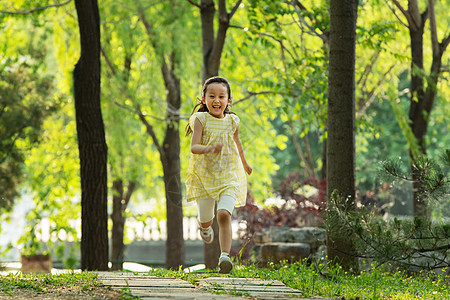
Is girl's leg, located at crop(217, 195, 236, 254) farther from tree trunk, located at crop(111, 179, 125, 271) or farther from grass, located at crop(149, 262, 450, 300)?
tree trunk, located at crop(111, 179, 125, 271)

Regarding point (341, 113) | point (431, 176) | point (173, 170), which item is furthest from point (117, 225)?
point (431, 176)

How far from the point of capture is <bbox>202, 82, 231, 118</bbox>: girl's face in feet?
20.4

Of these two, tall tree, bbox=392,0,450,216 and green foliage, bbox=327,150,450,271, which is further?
tall tree, bbox=392,0,450,216

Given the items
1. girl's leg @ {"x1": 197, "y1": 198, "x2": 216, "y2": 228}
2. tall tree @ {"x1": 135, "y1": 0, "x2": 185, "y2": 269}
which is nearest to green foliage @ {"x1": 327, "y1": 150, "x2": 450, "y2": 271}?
girl's leg @ {"x1": 197, "y1": 198, "x2": 216, "y2": 228}

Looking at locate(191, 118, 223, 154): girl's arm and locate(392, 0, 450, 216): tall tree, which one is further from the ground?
locate(392, 0, 450, 216): tall tree

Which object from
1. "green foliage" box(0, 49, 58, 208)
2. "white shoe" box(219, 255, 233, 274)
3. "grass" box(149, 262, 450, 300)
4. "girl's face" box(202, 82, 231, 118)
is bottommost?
"grass" box(149, 262, 450, 300)

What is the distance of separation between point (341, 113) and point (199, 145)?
1.76 metres

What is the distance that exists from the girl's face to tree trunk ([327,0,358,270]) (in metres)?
1.26

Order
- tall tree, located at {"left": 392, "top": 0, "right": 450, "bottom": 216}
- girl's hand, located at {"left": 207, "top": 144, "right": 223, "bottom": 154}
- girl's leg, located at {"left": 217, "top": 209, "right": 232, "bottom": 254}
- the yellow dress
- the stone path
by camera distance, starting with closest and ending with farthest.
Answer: the stone path → girl's hand, located at {"left": 207, "top": 144, "right": 223, "bottom": 154} → girl's leg, located at {"left": 217, "top": 209, "right": 232, "bottom": 254} → the yellow dress → tall tree, located at {"left": 392, "top": 0, "right": 450, "bottom": 216}

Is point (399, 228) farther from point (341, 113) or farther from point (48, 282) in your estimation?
point (48, 282)

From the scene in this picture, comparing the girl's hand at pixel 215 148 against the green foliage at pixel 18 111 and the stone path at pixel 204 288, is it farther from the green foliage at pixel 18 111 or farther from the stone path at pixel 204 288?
the green foliage at pixel 18 111

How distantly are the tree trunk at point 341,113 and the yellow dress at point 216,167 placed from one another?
1.10 metres

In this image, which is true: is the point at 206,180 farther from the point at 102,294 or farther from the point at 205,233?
the point at 102,294

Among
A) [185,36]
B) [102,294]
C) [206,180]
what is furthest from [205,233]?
[185,36]
